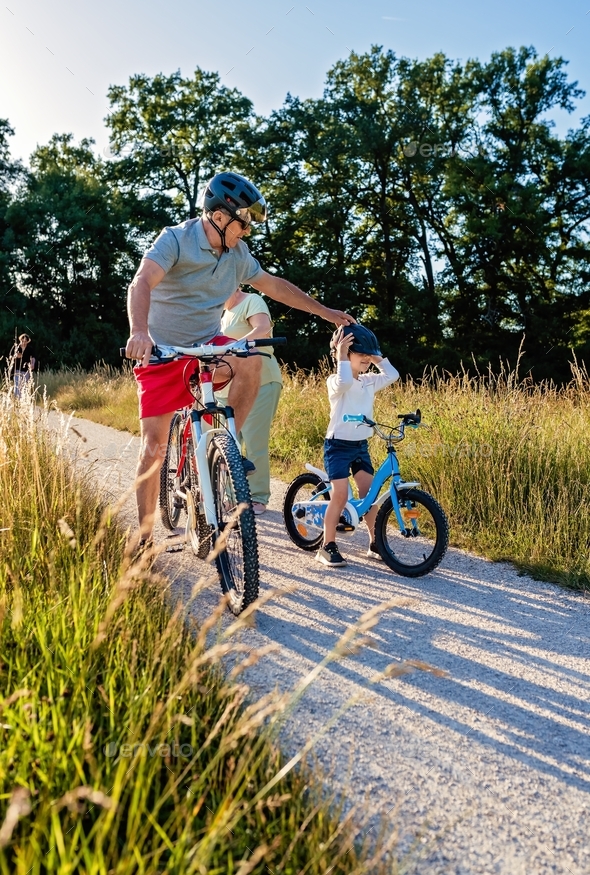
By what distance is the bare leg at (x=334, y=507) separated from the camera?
15.8 ft

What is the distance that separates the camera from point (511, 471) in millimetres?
5840

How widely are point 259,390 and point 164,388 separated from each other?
187 cm

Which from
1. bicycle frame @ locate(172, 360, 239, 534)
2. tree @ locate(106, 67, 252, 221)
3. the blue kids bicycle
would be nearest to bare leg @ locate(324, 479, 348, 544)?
the blue kids bicycle

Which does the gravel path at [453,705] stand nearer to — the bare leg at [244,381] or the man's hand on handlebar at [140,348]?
the bare leg at [244,381]

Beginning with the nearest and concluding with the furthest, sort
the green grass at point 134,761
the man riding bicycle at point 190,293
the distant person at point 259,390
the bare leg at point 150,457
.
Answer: the green grass at point 134,761 < the man riding bicycle at point 190,293 < the bare leg at point 150,457 < the distant person at point 259,390

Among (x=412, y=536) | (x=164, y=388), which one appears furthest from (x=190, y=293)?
(x=412, y=536)

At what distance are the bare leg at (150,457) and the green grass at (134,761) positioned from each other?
3.26ft

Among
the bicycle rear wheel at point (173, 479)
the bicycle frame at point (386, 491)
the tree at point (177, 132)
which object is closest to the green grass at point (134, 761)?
the bicycle rear wheel at point (173, 479)

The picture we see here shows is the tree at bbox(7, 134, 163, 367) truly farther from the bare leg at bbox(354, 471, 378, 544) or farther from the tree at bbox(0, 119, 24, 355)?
the bare leg at bbox(354, 471, 378, 544)

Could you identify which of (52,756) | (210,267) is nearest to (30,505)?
(210,267)

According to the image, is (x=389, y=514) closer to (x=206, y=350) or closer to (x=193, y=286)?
(x=206, y=350)

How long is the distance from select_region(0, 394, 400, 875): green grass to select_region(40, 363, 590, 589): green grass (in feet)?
8.64

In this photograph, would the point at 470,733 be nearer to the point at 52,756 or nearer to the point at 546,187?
the point at 52,756

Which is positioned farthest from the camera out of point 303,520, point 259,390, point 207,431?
point 259,390
